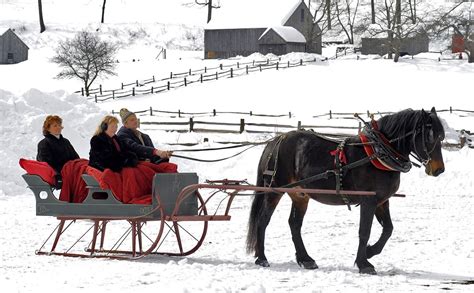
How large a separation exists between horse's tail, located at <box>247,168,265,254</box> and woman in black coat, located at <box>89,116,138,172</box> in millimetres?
1626

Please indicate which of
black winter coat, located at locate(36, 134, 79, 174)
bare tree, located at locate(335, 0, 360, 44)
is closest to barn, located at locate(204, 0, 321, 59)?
bare tree, located at locate(335, 0, 360, 44)

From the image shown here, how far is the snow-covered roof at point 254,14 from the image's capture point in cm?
7344

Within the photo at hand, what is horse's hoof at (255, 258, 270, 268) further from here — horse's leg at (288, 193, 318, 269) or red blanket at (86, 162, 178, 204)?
red blanket at (86, 162, 178, 204)

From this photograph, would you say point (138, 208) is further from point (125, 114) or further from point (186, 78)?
point (186, 78)

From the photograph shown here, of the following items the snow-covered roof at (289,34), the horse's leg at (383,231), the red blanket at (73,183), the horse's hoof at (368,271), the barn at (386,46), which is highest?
the snow-covered roof at (289,34)

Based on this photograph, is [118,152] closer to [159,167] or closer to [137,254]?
[159,167]

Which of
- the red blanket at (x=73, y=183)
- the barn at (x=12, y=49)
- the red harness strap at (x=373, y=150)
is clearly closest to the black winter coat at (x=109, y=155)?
the red blanket at (x=73, y=183)

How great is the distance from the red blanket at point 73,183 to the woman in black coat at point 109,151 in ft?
1.35

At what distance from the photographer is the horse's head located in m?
9.90

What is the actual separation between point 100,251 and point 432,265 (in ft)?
14.0

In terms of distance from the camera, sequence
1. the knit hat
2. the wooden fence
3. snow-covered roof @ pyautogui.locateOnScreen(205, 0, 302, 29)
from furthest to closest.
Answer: snow-covered roof @ pyautogui.locateOnScreen(205, 0, 302, 29)
the wooden fence
the knit hat

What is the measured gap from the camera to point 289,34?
71438 millimetres

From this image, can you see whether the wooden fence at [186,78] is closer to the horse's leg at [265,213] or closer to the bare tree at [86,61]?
the bare tree at [86,61]

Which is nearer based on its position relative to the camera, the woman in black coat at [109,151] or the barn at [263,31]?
the woman in black coat at [109,151]
